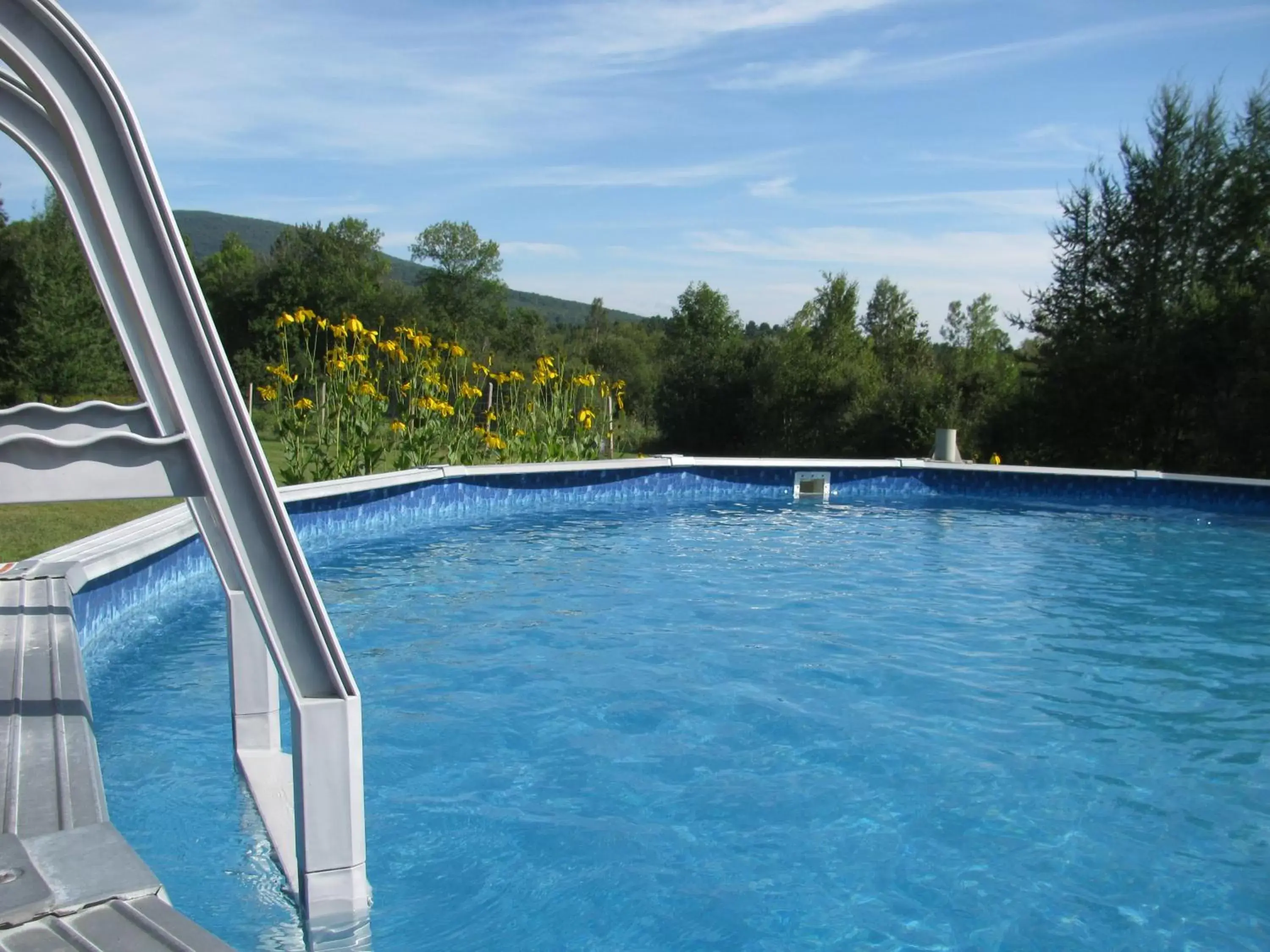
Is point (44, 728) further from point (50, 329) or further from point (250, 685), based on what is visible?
point (50, 329)

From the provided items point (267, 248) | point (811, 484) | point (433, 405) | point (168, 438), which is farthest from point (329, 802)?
point (267, 248)

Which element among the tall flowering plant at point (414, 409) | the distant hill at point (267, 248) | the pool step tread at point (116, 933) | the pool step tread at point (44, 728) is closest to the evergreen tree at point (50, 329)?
Answer: the tall flowering plant at point (414, 409)

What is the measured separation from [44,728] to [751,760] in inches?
93.0

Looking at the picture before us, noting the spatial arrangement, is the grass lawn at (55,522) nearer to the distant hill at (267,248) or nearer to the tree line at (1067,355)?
the tree line at (1067,355)

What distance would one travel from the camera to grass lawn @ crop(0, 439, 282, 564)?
5.66 m

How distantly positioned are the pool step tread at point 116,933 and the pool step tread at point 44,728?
0.36 metres

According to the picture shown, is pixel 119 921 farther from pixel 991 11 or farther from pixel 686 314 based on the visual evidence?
pixel 686 314

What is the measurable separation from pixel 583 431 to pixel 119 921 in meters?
9.86

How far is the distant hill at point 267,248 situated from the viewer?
2478 inches

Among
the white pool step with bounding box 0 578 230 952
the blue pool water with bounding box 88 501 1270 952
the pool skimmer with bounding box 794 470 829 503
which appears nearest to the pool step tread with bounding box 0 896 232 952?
the white pool step with bounding box 0 578 230 952

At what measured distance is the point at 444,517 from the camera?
921 cm

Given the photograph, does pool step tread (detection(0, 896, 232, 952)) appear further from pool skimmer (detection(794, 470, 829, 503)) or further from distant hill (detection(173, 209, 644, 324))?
distant hill (detection(173, 209, 644, 324))

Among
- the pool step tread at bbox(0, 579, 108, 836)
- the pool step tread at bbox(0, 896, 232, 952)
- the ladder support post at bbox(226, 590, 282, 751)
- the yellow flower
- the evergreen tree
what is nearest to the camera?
the pool step tread at bbox(0, 896, 232, 952)

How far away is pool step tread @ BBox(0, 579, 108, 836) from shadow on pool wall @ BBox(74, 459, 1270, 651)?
13.7 ft
